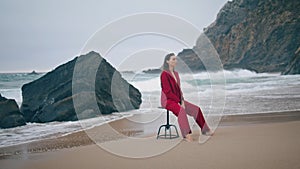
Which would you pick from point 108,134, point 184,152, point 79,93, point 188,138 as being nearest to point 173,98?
point 188,138

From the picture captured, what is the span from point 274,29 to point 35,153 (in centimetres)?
644

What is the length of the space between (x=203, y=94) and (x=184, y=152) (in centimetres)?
407

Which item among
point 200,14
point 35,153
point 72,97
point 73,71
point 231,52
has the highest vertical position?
point 200,14

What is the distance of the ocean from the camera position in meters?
4.17

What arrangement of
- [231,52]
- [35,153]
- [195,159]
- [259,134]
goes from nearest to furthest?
[195,159], [35,153], [259,134], [231,52]

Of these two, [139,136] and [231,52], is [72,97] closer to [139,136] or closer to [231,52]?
[139,136]

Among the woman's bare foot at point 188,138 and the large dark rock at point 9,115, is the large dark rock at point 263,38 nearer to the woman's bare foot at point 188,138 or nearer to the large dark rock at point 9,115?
the large dark rock at point 9,115

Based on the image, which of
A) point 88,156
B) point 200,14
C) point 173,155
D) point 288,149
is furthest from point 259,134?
point 200,14

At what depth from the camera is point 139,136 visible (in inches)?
136

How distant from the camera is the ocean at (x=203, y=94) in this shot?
417cm

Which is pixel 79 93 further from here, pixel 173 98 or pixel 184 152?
pixel 184 152

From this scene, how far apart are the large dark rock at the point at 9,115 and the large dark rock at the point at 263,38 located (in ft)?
14.4

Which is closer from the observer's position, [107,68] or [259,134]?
[259,134]

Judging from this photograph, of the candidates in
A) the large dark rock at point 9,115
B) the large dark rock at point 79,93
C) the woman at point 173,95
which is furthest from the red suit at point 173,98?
the large dark rock at point 9,115
